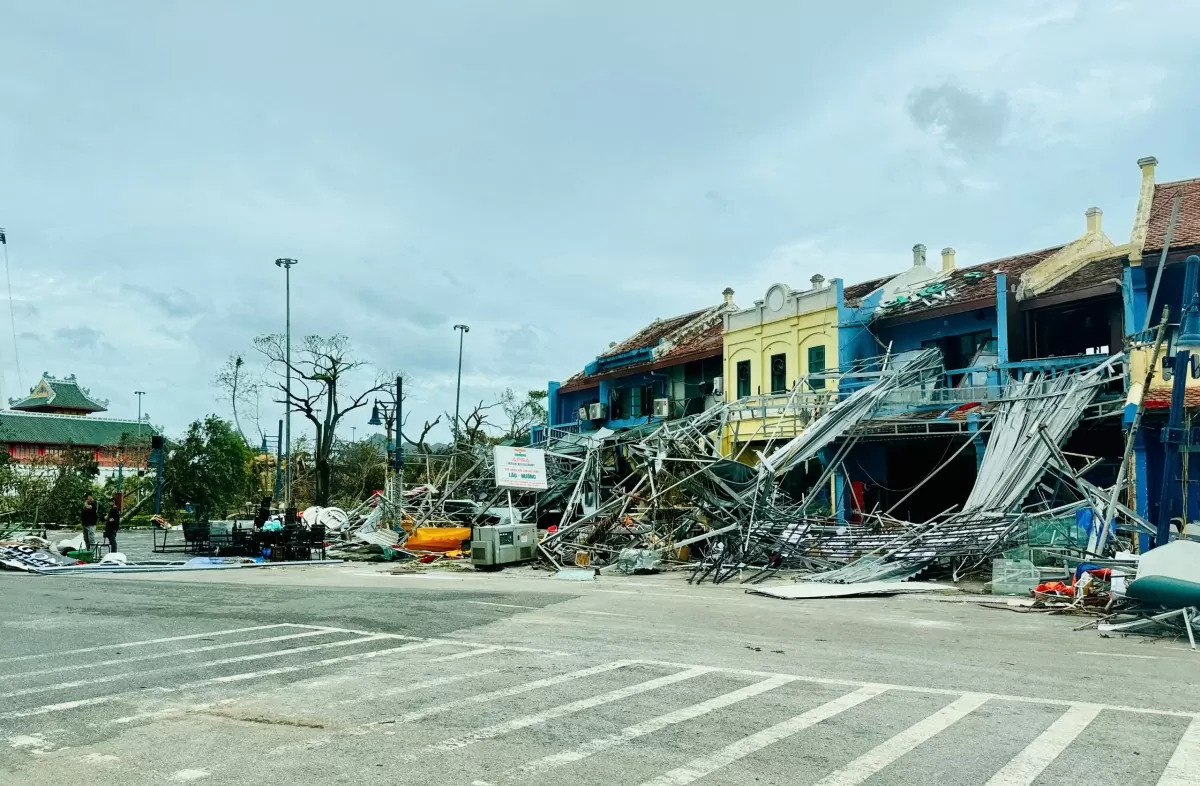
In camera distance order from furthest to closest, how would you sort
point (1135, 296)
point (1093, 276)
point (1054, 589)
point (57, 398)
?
1. point (57, 398)
2. point (1093, 276)
3. point (1135, 296)
4. point (1054, 589)

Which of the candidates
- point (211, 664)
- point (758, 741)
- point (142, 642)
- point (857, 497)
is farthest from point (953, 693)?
point (857, 497)

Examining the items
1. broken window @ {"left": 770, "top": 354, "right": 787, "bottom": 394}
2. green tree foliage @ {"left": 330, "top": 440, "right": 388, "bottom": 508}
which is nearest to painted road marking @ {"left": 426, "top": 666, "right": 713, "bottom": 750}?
broken window @ {"left": 770, "top": 354, "right": 787, "bottom": 394}

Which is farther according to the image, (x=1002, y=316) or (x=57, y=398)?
(x=57, y=398)

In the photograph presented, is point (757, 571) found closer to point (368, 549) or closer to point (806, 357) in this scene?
point (806, 357)

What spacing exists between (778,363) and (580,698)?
24832 mm

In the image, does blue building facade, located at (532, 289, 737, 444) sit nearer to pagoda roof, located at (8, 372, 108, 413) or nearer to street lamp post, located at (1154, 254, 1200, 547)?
street lamp post, located at (1154, 254, 1200, 547)

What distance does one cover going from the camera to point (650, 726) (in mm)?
6902

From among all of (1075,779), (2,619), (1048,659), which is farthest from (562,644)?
(2,619)

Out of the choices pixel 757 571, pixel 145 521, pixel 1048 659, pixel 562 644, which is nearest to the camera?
pixel 1048 659

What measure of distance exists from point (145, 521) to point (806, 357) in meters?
37.4

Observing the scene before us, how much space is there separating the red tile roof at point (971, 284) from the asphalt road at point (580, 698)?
14755 mm

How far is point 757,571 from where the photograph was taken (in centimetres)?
2153

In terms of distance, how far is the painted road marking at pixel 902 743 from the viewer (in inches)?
225

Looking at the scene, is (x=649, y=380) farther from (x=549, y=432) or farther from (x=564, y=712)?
(x=564, y=712)
